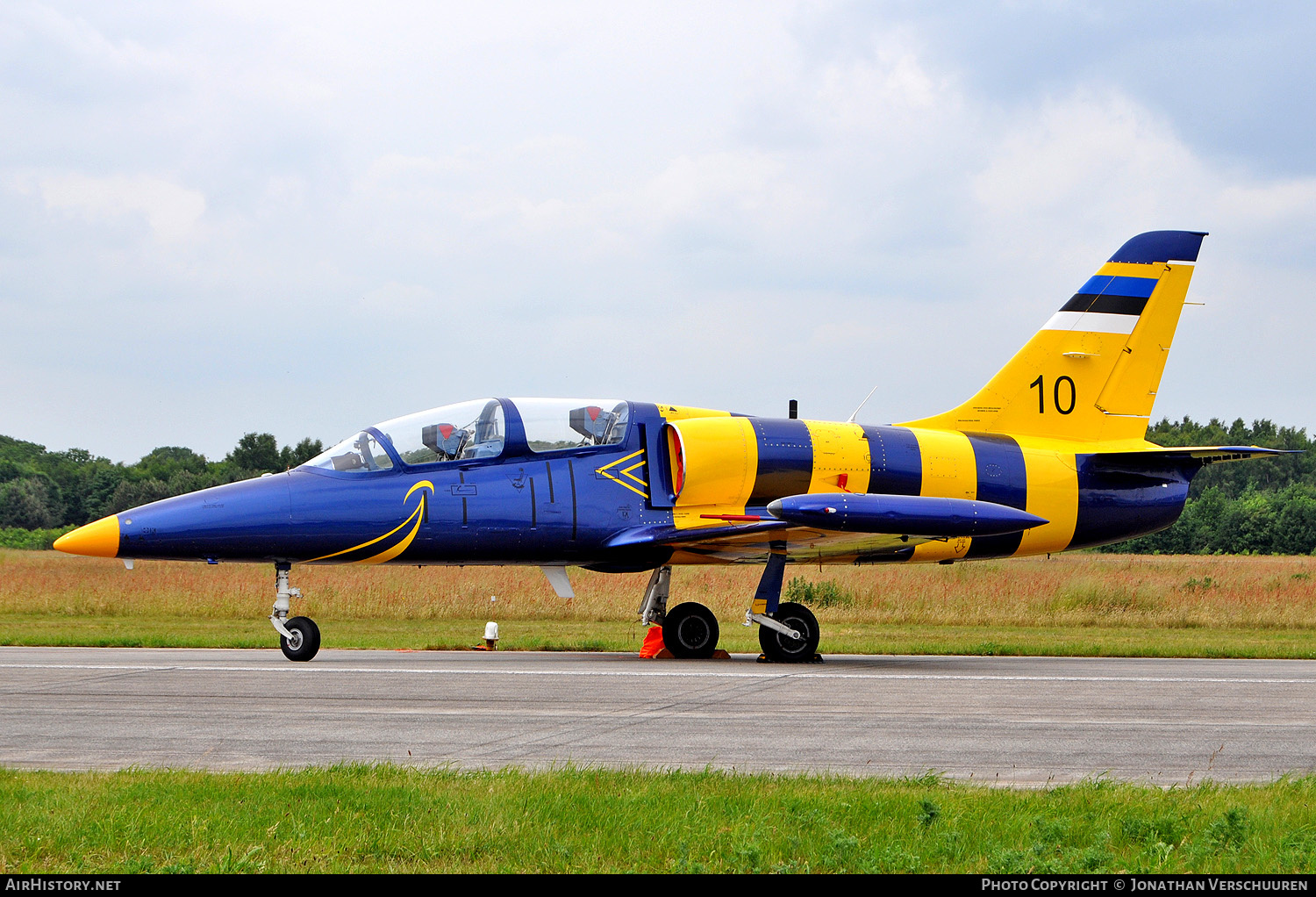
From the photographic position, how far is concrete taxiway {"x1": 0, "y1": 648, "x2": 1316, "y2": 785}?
25.2 feet

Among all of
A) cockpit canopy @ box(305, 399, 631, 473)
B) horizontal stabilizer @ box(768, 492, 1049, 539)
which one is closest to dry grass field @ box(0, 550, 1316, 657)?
cockpit canopy @ box(305, 399, 631, 473)

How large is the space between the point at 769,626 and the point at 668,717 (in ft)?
19.7

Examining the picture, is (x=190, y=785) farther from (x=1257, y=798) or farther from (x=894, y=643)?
(x=894, y=643)

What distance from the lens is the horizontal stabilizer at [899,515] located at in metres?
14.0

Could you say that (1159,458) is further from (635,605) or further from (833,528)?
(635,605)

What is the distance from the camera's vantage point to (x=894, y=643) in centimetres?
1880

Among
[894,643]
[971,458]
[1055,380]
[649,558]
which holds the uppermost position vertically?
[1055,380]

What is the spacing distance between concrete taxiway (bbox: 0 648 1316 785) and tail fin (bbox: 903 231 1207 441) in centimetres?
457

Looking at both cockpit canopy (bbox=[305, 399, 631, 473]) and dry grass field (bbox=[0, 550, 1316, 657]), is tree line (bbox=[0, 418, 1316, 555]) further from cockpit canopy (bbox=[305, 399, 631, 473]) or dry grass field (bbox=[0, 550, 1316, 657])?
cockpit canopy (bbox=[305, 399, 631, 473])

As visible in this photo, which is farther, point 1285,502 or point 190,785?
point 1285,502

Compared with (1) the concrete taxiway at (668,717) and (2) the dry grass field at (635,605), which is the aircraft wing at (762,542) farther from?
(2) the dry grass field at (635,605)

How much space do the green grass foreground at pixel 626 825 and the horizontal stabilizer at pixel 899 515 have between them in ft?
24.3
